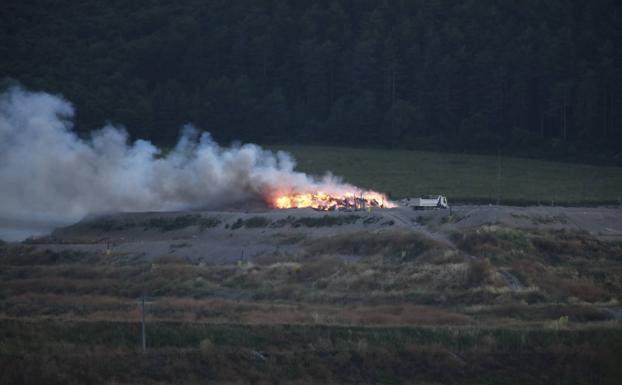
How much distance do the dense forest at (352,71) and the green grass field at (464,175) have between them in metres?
6.84

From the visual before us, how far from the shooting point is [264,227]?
80.6 m

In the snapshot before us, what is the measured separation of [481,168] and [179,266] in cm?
5481

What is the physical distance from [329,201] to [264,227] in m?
8.20

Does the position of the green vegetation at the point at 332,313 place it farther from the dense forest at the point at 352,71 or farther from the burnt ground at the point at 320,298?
the dense forest at the point at 352,71

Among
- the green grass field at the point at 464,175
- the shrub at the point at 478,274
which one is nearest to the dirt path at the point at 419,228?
the shrub at the point at 478,274

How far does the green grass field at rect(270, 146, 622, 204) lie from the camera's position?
103m

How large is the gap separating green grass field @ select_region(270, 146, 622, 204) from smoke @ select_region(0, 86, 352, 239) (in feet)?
54.1

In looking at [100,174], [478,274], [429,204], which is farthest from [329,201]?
[478,274]

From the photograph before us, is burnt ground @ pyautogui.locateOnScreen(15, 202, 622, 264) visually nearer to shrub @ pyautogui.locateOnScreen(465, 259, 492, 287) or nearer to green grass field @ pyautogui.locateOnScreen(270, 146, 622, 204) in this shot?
shrub @ pyautogui.locateOnScreen(465, 259, 492, 287)

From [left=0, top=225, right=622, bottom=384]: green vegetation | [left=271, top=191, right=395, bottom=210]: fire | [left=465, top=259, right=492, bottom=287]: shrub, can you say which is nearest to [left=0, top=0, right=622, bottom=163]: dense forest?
[left=271, top=191, right=395, bottom=210]: fire

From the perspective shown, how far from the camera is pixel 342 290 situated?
64.1m

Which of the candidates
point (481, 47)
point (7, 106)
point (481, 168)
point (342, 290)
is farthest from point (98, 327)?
point (481, 47)

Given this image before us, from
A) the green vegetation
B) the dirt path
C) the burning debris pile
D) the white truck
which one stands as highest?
the burning debris pile

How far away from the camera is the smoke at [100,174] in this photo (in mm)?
81750
